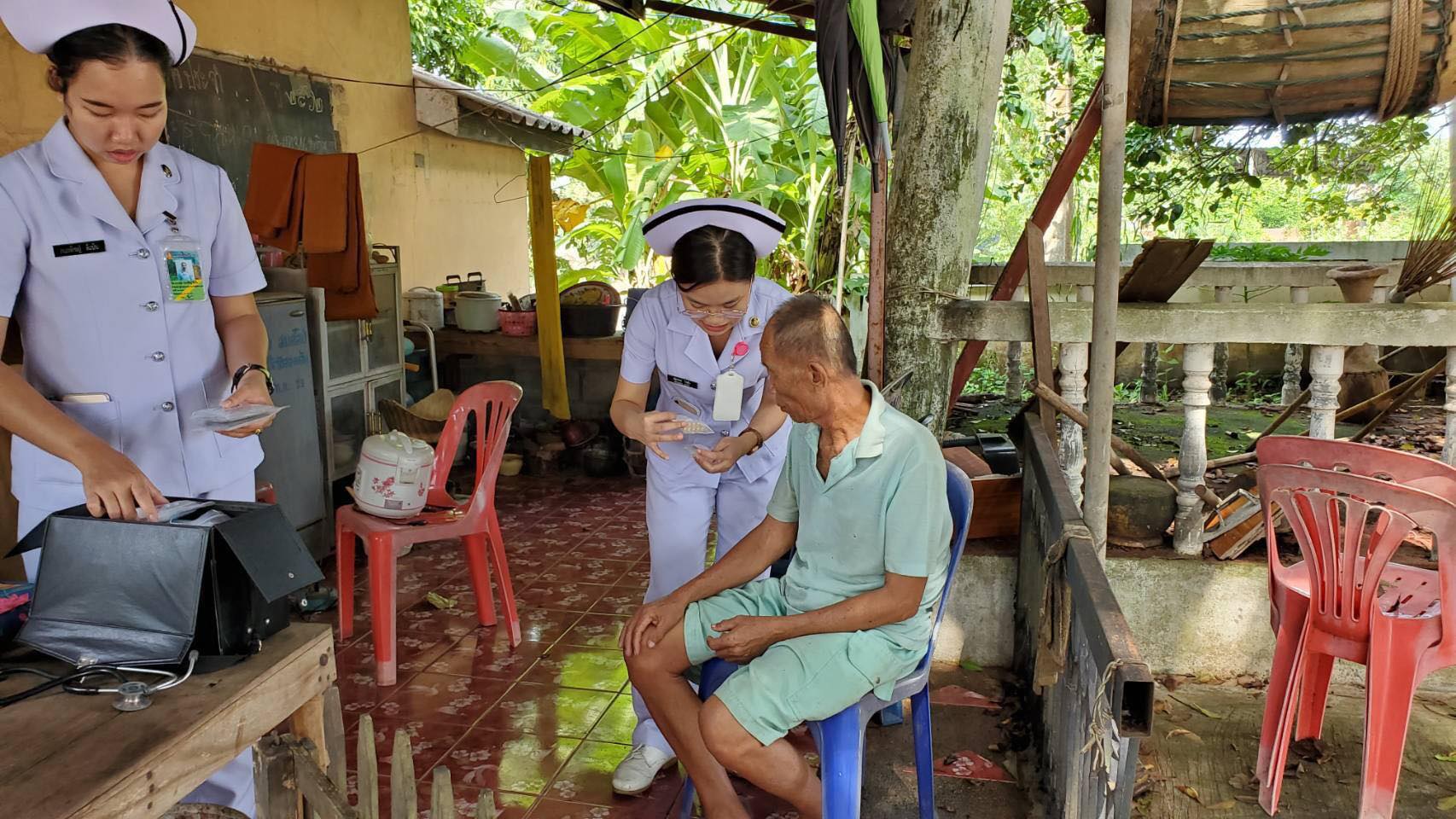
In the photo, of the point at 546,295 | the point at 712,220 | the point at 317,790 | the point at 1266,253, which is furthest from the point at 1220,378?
the point at 317,790

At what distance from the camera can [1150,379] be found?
669 centimetres

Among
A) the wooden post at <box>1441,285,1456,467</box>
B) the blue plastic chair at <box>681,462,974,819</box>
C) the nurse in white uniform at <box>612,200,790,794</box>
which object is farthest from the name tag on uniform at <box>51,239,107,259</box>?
the wooden post at <box>1441,285,1456,467</box>

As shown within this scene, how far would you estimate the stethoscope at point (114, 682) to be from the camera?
1589mm

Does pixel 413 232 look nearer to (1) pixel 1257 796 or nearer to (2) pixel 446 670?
(2) pixel 446 670

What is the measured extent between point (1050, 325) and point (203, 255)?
2.74 metres

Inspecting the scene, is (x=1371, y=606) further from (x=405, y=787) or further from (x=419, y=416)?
(x=419, y=416)

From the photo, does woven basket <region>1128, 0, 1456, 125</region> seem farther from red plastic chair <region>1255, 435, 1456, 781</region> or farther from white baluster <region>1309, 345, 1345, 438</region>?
red plastic chair <region>1255, 435, 1456, 781</region>

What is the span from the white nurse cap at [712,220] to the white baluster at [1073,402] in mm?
1425

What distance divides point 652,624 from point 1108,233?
1674 mm

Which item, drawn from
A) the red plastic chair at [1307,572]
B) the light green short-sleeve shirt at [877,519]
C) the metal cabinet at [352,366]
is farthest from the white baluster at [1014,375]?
the light green short-sleeve shirt at [877,519]

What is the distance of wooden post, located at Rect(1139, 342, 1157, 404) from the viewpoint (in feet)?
21.8

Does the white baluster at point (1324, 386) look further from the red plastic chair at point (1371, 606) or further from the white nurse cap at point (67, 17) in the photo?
the white nurse cap at point (67, 17)

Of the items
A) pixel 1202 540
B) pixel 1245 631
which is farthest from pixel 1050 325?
pixel 1245 631

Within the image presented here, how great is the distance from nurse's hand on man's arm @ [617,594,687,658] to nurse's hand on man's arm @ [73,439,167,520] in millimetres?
1229
